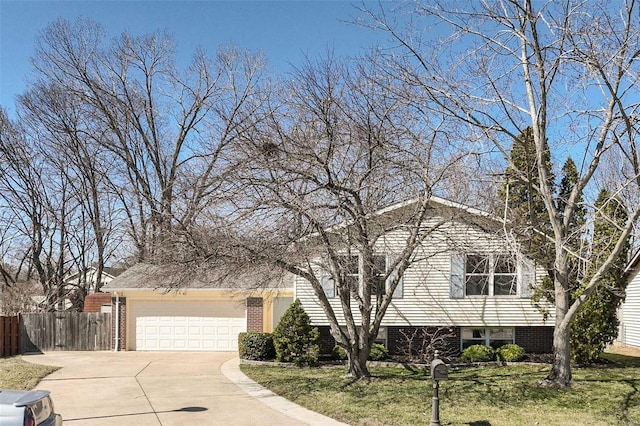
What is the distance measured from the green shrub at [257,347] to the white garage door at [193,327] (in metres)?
3.36

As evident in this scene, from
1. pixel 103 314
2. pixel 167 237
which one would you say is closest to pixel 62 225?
pixel 103 314

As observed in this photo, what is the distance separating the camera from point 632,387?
11516 millimetres

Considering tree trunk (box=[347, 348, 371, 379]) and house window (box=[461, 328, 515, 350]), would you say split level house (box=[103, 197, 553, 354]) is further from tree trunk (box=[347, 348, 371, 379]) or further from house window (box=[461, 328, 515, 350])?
tree trunk (box=[347, 348, 371, 379])

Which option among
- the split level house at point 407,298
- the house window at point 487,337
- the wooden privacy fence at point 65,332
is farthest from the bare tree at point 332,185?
the wooden privacy fence at point 65,332

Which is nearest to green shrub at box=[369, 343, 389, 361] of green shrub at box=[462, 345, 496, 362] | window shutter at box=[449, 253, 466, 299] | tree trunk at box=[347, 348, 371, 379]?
green shrub at box=[462, 345, 496, 362]

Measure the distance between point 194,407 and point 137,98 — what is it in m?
22.4

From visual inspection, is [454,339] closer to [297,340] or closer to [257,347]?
[297,340]

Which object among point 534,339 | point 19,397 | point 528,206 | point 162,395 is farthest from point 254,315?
point 19,397

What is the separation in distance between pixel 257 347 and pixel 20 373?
6.03m

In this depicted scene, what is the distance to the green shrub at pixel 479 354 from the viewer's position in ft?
52.5

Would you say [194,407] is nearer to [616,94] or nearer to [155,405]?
[155,405]

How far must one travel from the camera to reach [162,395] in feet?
36.7

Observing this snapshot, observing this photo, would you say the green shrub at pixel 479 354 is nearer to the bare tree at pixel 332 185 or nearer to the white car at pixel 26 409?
the bare tree at pixel 332 185

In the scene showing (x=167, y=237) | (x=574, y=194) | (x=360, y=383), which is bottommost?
(x=360, y=383)
